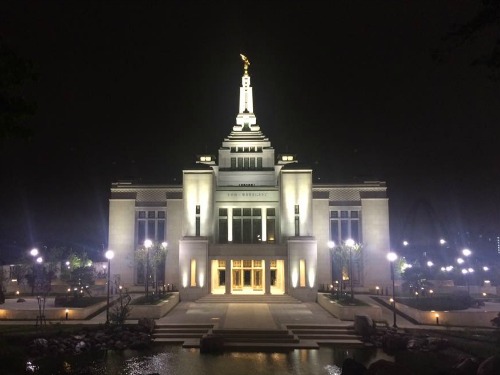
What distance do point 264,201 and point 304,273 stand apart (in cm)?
783

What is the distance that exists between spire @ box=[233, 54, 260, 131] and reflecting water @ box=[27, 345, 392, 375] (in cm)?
3230

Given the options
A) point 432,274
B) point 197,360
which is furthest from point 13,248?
point 197,360

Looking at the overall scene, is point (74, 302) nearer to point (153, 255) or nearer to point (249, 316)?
point (153, 255)

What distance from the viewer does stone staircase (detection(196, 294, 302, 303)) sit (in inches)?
1406

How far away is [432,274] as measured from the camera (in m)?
50.5

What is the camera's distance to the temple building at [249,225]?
39.2 meters

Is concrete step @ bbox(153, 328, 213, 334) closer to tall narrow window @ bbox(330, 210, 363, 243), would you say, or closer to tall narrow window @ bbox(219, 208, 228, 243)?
tall narrow window @ bbox(219, 208, 228, 243)

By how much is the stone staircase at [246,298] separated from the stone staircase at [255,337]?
10.9 metres

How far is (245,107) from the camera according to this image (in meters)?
52.3

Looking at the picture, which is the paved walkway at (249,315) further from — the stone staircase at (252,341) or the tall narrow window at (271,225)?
the tall narrow window at (271,225)

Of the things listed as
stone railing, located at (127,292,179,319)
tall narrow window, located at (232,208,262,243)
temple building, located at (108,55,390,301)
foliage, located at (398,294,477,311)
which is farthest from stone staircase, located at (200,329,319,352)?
tall narrow window, located at (232,208,262,243)

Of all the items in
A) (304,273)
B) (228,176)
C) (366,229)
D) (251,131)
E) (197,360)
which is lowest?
(197,360)

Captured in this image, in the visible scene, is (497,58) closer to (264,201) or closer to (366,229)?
(264,201)

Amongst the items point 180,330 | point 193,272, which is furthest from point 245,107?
point 180,330
